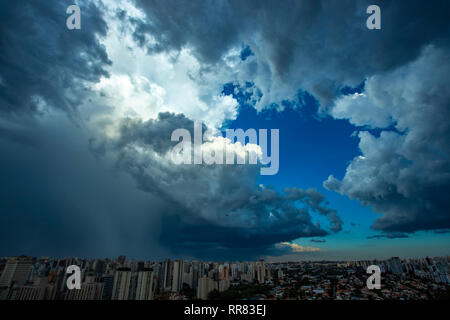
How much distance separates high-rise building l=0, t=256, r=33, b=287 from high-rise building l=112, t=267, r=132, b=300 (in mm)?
14223

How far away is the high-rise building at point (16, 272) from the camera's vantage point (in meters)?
23.8

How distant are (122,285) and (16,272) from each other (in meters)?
16.6

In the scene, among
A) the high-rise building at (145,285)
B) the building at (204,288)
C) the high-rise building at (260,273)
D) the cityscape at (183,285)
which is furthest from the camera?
the high-rise building at (260,273)

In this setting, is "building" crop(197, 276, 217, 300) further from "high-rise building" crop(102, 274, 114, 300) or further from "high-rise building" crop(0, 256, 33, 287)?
"high-rise building" crop(0, 256, 33, 287)

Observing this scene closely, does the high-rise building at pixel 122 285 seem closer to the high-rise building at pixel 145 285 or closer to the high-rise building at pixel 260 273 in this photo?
the high-rise building at pixel 145 285

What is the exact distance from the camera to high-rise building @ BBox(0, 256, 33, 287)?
23.8 metres

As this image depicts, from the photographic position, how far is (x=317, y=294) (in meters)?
20.0

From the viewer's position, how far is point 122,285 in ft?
65.8

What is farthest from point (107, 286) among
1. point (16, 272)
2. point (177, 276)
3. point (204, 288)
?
point (16, 272)

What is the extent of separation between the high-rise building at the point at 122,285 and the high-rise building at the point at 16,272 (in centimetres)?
1422

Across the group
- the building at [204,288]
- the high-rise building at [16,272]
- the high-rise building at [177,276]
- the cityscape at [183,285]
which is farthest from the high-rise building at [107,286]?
the high-rise building at [16,272]

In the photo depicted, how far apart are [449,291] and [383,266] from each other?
17517 mm
